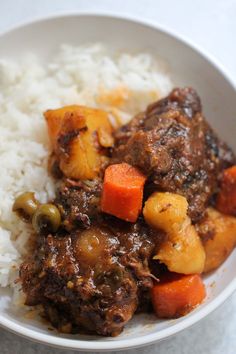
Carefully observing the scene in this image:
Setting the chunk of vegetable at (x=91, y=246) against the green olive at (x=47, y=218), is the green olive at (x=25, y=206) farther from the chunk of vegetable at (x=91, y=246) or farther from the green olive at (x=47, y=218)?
the chunk of vegetable at (x=91, y=246)

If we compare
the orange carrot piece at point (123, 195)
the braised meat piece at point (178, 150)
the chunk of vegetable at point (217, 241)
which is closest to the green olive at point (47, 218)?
the orange carrot piece at point (123, 195)

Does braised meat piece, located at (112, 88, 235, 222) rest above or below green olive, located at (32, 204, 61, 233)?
above

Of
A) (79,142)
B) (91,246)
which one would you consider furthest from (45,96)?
(91,246)

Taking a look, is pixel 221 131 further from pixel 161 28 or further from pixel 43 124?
pixel 43 124

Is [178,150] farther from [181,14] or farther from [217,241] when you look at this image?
[181,14]

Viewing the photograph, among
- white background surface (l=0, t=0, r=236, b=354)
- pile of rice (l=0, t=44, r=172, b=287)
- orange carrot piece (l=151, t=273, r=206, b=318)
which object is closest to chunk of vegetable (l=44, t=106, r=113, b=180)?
pile of rice (l=0, t=44, r=172, b=287)

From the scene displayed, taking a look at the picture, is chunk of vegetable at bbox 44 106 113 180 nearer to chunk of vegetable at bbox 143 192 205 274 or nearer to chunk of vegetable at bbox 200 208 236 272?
chunk of vegetable at bbox 143 192 205 274
